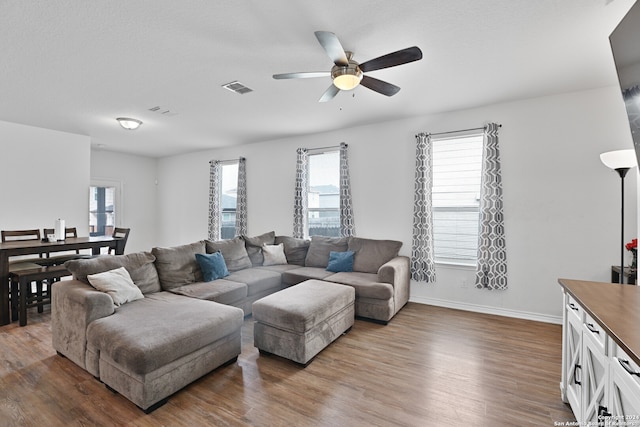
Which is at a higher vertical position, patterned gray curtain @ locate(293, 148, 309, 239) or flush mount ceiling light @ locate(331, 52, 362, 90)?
flush mount ceiling light @ locate(331, 52, 362, 90)

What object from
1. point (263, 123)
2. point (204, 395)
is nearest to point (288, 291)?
point (204, 395)

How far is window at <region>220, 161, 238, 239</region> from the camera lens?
6793 mm

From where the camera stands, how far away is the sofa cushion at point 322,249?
4789mm

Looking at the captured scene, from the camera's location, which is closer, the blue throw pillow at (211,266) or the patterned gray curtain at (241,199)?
the blue throw pillow at (211,266)

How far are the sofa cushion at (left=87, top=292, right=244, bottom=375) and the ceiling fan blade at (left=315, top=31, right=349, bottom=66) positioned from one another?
2.35 meters

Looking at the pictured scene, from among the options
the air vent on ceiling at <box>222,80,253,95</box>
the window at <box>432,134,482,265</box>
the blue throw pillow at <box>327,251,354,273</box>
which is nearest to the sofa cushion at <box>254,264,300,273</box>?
the blue throw pillow at <box>327,251,354,273</box>

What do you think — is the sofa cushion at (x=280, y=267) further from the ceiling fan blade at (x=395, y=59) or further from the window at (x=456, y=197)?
the ceiling fan blade at (x=395, y=59)

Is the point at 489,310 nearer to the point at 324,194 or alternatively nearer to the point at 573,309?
the point at 573,309

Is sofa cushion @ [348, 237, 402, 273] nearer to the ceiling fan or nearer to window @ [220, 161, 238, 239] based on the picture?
the ceiling fan

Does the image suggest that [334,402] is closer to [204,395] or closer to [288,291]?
[204,395]

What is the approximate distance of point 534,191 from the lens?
148 inches

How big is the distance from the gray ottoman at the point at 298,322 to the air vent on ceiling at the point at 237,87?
2.41 meters

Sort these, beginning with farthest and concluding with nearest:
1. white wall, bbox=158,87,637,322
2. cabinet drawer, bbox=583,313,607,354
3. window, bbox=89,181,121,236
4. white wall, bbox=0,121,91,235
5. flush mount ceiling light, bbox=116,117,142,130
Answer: window, bbox=89,181,121,236 < white wall, bbox=0,121,91,235 < flush mount ceiling light, bbox=116,117,142,130 < white wall, bbox=158,87,637,322 < cabinet drawer, bbox=583,313,607,354

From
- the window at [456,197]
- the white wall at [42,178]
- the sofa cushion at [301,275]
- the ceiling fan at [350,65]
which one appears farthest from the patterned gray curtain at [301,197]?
the white wall at [42,178]
